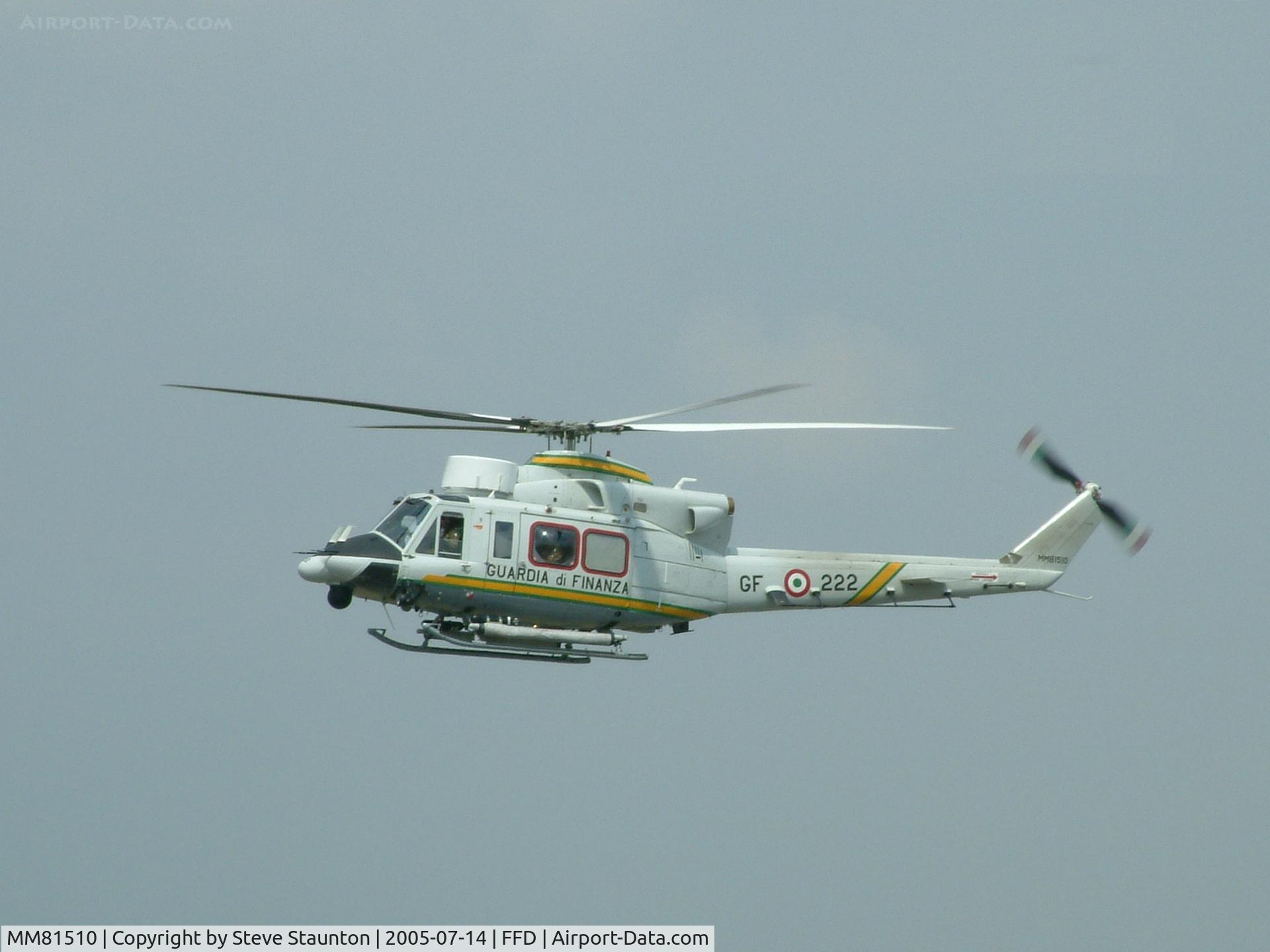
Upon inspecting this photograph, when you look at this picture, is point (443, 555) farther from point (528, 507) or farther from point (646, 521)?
point (646, 521)

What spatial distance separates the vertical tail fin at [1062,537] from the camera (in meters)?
36.7

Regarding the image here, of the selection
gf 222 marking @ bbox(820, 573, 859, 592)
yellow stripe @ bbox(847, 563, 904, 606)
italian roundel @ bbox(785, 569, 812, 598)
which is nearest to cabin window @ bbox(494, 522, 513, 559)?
italian roundel @ bbox(785, 569, 812, 598)

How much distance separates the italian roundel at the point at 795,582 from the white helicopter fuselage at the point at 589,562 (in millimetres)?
19

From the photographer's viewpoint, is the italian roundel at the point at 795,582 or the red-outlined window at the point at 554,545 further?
the italian roundel at the point at 795,582

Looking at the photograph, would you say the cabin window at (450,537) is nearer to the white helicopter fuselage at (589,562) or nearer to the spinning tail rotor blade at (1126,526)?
the white helicopter fuselage at (589,562)

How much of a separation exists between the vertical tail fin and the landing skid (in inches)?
370

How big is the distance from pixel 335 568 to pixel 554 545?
13.2 feet

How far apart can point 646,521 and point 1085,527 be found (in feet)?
34.0

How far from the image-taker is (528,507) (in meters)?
31.7

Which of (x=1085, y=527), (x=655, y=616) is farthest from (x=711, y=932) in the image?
(x=1085, y=527)

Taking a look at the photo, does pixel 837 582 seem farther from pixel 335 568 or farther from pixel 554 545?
pixel 335 568

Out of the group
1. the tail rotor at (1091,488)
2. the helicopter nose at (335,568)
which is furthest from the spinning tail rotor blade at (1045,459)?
the helicopter nose at (335,568)

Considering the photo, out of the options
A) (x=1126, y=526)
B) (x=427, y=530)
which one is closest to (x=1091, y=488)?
(x=1126, y=526)

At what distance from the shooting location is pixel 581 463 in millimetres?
32812
